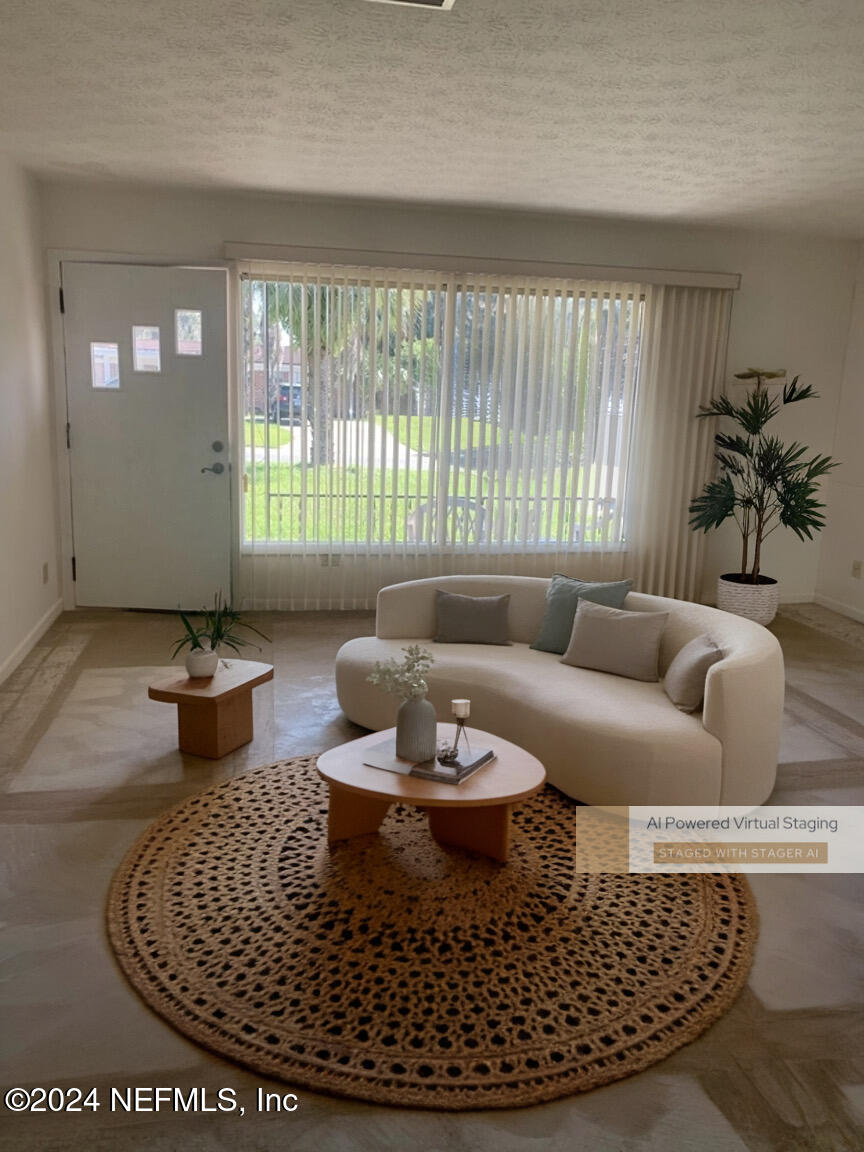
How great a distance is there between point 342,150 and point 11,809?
130 inches

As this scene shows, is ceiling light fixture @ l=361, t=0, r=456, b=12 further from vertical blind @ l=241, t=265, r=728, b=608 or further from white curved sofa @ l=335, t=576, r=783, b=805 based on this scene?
vertical blind @ l=241, t=265, r=728, b=608

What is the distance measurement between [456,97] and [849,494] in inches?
172

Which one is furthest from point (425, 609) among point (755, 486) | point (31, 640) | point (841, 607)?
point (841, 607)

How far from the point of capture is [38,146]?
440cm

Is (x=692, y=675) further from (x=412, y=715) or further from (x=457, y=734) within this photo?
(x=412, y=715)

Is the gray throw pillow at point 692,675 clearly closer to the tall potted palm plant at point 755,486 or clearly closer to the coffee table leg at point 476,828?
the coffee table leg at point 476,828

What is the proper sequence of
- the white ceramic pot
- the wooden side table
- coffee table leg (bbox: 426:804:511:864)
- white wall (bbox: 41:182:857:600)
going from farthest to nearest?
1. white wall (bbox: 41:182:857:600)
2. the white ceramic pot
3. the wooden side table
4. coffee table leg (bbox: 426:804:511:864)

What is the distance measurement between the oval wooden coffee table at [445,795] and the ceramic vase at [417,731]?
0.11 metres

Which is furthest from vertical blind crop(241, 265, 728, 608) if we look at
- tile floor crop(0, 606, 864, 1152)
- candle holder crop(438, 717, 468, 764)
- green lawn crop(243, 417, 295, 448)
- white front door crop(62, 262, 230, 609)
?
candle holder crop(438, 717, 468, 764)

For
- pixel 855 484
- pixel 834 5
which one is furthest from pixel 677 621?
pixel 855 484

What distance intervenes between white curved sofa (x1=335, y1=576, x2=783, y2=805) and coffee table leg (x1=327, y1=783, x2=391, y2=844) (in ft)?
2.51

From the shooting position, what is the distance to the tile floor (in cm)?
180

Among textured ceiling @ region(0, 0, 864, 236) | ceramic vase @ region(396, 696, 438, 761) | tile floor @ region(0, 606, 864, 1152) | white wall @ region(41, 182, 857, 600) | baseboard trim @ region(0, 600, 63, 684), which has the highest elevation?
textured ceiling @ region(0, 0, 864, 236)

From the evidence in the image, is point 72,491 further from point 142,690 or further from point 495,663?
point 495,663
